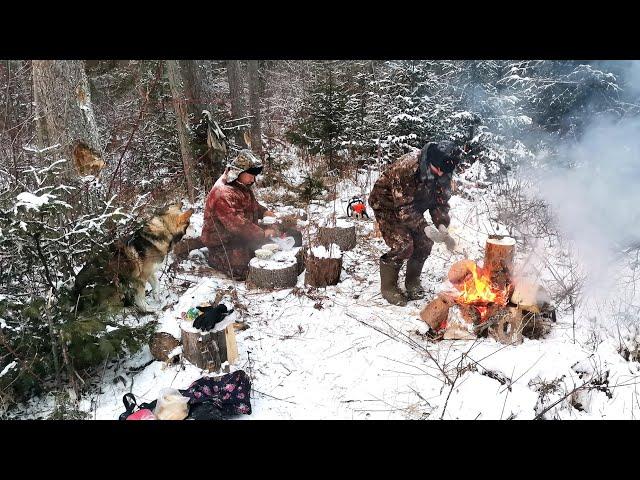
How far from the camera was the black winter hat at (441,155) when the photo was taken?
186 inches

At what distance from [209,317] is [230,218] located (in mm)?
2135

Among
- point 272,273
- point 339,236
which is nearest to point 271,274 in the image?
point 272,273

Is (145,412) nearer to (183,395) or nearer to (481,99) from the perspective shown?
(183,395)

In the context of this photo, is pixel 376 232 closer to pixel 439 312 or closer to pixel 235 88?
pixel 439 312

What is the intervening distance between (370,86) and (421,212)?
31.8 feet

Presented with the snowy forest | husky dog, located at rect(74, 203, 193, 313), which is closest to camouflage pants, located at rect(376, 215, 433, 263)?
the snowy forest

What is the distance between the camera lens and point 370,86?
1356 cm

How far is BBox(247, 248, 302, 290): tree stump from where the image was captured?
5.47 metres

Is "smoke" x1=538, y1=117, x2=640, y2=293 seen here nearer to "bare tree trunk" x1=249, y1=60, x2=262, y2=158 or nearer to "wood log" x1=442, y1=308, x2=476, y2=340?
"wood log" x1=442, y1=308, x2=476, y2=340

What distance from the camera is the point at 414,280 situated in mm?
5547

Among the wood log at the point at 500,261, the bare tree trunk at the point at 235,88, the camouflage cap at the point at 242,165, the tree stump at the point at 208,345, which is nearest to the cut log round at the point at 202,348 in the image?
the tree stump at the point at 208,345

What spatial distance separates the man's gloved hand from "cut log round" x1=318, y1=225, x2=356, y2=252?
119 inches

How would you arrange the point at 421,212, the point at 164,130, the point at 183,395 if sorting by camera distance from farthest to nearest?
1. the point at 164,130
2. the point at 421,212
3. the point at 183,395

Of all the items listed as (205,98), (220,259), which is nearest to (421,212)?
(220,259)
